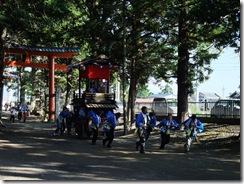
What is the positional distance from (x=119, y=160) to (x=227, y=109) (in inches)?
394

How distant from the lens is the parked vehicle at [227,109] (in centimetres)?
1892

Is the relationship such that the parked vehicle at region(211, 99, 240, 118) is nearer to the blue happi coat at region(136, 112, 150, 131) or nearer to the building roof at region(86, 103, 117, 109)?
the building roof at region(86, 103, 117, 109)

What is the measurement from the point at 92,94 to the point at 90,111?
1087 millimetres

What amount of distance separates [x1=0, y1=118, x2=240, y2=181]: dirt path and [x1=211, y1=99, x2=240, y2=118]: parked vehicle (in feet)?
7.78

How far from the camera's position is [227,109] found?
63.5 feet

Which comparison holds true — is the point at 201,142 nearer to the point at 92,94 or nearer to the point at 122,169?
the point at 92,94

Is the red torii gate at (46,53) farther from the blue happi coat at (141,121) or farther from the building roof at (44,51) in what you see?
the blue happi coat at (141,121)

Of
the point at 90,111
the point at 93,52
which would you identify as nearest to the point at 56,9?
the point at 90,111

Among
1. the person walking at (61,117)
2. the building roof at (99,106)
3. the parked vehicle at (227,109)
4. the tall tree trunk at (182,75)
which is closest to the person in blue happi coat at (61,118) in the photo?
the person walking at (61,117)

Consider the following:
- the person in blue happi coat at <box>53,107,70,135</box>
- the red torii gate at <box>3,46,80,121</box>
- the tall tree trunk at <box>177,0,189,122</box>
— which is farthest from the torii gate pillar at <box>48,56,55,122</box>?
the tall tree trunk at <box>177,0,189,122</box>

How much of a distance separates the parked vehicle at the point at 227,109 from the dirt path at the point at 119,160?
237 centimetres

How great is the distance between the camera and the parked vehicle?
18922mm

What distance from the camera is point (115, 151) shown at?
44.2ft

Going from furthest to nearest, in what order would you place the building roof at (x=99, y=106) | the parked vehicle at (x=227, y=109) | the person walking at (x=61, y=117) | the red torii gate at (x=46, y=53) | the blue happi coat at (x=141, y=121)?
1. the red torii gate at (x=46, y=53)
2. the parked vehicle at (x=227, y=109)
3. the person walking at (x=61, y=117)
4. the building roof at (x=99, y=106)
5. the blue happi coat at (x=141, y=121)
